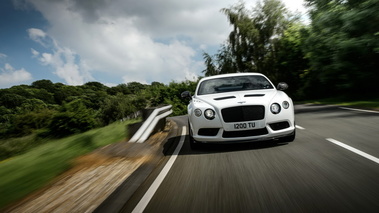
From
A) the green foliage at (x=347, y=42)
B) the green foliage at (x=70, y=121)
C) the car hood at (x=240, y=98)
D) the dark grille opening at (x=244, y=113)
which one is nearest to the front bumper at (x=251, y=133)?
the dark grille opening at (x=244, y=113)

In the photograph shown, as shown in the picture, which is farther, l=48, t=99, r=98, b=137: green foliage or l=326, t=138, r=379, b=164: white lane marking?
l=48, t=99, r=98, b=137: green foliage

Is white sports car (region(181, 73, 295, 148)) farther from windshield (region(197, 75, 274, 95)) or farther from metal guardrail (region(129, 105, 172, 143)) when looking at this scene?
metal guardrail (region(129, 105, 172, 143))

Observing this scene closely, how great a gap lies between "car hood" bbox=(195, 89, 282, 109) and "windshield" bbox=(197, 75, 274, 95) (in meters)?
0.50

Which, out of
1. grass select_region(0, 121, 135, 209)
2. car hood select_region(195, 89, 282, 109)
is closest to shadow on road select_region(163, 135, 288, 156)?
car hood select_region(195, 89, 282, 109)

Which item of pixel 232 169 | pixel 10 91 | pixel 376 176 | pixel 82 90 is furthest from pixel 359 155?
pixel 82 90

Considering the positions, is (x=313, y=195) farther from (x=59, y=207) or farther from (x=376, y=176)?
(x=59, y=207)

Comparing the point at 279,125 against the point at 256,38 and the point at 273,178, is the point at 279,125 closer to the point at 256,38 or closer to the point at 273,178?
the point at 273,178

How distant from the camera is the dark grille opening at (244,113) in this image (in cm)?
528

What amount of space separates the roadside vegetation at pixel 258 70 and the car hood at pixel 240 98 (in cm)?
288

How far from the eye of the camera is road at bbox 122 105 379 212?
2.87 meters

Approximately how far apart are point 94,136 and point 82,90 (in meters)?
92.0

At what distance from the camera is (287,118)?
17.7ft

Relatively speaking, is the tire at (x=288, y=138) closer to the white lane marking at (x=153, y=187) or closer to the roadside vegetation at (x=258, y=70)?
the white lane marking at (x=153, y=187)

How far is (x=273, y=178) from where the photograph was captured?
369 centimetres
